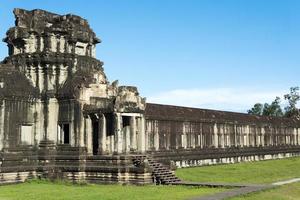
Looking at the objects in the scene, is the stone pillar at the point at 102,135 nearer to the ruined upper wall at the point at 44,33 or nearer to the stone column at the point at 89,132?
the stone column at the point at 89,132

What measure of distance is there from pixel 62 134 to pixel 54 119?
100 centimetres

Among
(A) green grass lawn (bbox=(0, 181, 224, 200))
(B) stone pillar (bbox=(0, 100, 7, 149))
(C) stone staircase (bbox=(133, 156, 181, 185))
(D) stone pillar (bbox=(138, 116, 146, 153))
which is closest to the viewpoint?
(A) green grass lawn (bbox=(0, 181, 224, 200))

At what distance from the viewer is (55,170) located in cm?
2655

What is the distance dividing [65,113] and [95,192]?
7.45m

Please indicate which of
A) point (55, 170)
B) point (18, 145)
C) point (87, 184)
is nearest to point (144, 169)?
point (87, 184)

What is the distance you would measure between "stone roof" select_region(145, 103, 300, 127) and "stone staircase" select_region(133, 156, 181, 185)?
8.76m

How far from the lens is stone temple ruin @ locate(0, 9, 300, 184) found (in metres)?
25.0

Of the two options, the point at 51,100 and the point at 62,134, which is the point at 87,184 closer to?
the point at 62,134

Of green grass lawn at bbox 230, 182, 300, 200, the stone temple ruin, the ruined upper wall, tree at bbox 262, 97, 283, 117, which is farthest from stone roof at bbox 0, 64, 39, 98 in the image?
tree at bbox 262, 97, 283, 117

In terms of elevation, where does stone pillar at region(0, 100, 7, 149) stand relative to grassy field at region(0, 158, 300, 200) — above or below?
above

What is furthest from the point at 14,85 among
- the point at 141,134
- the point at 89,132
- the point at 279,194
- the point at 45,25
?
the point at 279,194

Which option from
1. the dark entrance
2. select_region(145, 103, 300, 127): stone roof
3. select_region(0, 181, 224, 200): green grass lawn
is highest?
select_region(145, 103, 300, 127): stone roof

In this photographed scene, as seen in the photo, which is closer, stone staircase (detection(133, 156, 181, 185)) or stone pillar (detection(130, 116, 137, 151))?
stone staircase (detection(133, 156, 181, 185))

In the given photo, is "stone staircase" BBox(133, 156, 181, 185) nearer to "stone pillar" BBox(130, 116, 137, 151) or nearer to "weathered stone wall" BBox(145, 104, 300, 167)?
"stone pillar" BBox(130, 116, 137, 151)
